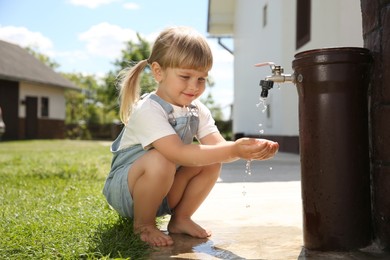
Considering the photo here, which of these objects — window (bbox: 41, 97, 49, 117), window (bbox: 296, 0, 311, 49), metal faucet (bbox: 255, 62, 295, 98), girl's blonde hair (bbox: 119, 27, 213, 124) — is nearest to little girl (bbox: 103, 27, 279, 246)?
girl's blonde hair (bbox: 119, 27, 213, 124)

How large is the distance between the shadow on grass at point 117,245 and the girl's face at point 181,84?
65 centimetres

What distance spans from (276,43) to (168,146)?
26.5 ft

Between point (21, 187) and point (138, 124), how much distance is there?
7.68ft

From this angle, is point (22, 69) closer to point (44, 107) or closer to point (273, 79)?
point (44, 107)

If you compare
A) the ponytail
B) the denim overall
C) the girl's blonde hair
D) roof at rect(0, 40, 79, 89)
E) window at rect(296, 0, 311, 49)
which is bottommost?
the denim overall

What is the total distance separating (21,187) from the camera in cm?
419

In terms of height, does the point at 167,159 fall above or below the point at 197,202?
above

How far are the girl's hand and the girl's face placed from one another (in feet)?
1.41

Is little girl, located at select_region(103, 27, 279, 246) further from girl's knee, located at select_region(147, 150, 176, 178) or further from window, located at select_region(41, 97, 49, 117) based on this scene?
window, located at select_region(41, 97, 49, 117)

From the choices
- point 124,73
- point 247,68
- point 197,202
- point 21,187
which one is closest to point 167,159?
point 197,202

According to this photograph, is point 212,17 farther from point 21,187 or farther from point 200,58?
point 200,58

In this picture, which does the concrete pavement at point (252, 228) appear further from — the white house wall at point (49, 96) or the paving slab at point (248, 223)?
the white house wall at point (49, 96)

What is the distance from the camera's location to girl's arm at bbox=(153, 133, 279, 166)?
1897 millimetres

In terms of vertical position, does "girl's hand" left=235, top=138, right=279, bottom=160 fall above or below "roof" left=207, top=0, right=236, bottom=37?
below
